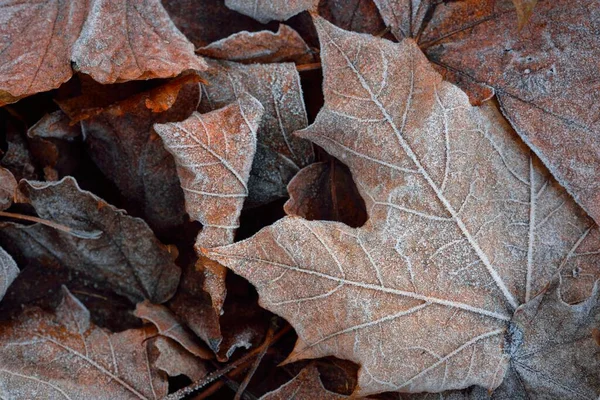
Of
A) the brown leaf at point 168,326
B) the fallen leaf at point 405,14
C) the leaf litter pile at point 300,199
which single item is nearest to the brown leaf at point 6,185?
the leaf litter pile at point 300,199

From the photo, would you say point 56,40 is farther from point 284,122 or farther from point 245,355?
point 245,355

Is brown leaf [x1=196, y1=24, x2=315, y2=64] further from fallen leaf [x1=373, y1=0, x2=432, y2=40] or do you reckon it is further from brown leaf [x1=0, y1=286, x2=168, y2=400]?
brown leaf [x1=0, y1=286, x2=168, y2=400]

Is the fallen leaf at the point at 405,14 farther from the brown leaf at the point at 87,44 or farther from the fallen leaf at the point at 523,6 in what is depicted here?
the brown leaf at the point at 87,44

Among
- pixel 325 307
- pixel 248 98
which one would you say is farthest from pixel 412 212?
pixel 248 98

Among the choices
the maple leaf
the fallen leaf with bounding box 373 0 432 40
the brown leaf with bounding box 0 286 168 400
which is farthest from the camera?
the fallen leaf with bounding box 373 0 432 40

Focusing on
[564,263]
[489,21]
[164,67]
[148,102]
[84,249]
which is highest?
[489,21]

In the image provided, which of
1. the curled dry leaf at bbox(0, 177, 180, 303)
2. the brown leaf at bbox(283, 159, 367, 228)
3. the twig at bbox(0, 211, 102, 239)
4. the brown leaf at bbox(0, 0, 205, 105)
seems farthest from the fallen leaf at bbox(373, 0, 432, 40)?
the twig at bbox(0, 211, 102, 239)

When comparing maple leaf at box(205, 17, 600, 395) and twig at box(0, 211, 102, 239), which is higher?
maple leaf at box(205, 17, 600, 395)
